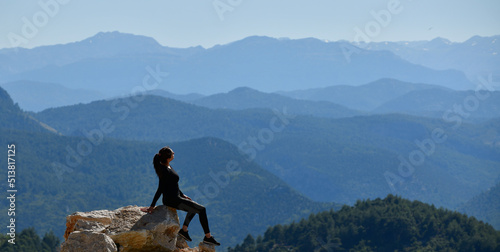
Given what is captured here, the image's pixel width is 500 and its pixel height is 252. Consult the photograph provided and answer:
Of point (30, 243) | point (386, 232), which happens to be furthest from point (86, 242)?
point (386, 232)

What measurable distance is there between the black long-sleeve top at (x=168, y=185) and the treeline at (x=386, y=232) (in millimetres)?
110020

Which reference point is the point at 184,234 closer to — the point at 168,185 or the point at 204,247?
the point at 204,247

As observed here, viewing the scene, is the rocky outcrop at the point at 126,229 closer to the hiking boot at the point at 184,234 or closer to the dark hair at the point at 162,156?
the hiking boot at the point at 184,234

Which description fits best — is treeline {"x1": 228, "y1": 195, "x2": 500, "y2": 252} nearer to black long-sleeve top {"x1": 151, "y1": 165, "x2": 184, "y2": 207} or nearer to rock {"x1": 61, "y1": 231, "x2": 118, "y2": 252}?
black long-sleeve top {"x1": 151, "y1": 165, "x2": 184, "y2": 207}

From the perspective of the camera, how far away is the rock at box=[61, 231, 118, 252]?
66.7 ft

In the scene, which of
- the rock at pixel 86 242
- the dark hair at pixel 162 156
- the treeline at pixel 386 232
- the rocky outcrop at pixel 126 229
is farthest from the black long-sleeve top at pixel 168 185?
the treeline at pixel 386 232

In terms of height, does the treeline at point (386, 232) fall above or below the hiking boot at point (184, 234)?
above

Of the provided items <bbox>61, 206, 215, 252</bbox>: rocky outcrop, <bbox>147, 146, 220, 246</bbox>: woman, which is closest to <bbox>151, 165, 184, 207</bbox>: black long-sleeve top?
<bbox>147, 146, 220, 246</bbox>: woman

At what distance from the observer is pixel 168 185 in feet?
72.0

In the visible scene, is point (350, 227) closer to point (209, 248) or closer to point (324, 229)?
point (324, 229)

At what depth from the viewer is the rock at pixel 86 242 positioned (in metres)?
20.3

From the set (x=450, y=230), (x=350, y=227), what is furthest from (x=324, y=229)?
Answer: (x=450, y=230)

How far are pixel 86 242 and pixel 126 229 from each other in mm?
1769

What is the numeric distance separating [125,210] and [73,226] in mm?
2072
